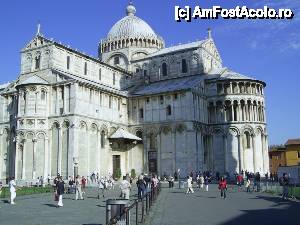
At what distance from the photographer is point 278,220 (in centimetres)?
1459

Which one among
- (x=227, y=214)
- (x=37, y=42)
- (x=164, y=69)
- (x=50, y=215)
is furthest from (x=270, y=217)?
(x=164, y=69)

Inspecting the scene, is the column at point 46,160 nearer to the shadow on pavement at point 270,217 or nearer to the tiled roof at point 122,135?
the tiled roof at point 122,135

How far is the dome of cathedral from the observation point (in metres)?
58.8

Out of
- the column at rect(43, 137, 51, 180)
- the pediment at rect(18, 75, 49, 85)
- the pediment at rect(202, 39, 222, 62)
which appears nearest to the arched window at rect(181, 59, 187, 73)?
the pediment at rect(202, 39, 222, 62)

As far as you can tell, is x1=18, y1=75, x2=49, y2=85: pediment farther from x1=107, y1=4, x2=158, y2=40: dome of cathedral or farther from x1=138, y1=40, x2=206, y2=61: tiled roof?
x1=107, y1=4, x2=158, y2=40: dome of cathedral

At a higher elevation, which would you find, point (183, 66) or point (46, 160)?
point (183, 66)

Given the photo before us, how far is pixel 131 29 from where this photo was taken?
59125 mm

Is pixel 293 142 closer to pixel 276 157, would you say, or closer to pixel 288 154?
pixel 288 154

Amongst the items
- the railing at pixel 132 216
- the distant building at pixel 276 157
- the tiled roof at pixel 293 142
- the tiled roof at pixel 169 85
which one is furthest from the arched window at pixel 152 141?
the distant building at pixel 276 157

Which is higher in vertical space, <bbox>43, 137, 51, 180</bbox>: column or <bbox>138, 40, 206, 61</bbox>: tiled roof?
<bbox>138, 40, 206, 61</bbox>: tiled roof

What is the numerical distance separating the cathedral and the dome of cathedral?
19.6ft

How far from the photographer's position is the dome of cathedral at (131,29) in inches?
2314

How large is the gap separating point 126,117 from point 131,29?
57.3 feet

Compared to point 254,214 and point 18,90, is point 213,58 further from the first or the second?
point 254,214
